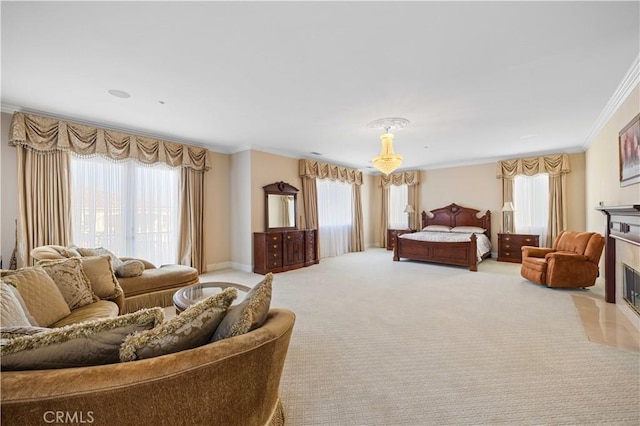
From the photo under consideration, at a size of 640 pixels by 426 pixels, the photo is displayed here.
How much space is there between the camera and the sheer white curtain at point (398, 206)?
28.5ft

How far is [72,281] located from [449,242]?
6.07 m

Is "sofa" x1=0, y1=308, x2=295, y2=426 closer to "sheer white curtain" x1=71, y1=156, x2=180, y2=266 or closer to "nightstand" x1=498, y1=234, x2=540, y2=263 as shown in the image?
"sheer white curtain" x1=71, y1=156, x2=180, y2=266

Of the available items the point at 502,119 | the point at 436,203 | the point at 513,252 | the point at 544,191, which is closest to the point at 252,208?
the point at 502,119

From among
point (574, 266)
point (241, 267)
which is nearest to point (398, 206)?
point (574, 266)

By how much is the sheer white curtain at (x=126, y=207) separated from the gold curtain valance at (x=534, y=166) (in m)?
7.47

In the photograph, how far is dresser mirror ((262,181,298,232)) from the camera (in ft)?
19.4

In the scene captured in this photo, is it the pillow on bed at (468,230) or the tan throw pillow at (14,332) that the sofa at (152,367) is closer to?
the tan throw pillow at (14,332)

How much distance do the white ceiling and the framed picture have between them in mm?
512

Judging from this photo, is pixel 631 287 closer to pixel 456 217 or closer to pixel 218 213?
pixel 456 217

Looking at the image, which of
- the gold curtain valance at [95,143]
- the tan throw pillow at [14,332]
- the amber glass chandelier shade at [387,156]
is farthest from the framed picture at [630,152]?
the gold curtain valance at [95,143]

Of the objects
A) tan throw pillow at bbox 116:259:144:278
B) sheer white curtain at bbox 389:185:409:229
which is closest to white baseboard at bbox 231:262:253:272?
tan throw pillow at bbox 116:259:144:278

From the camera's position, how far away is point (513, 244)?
6414 millimetres

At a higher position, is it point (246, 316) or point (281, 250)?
point (246, 316)

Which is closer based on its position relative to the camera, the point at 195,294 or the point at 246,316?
the point at 246,316
